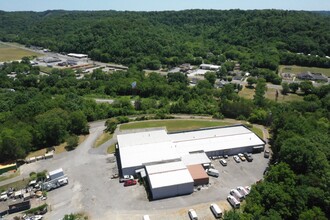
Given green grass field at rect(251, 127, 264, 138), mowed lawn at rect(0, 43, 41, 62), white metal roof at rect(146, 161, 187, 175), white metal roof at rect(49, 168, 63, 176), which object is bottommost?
mowed lawn at rect(0, 43, 41, 62)

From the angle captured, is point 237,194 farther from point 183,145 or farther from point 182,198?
point 183,145

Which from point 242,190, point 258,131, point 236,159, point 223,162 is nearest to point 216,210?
point 242,190

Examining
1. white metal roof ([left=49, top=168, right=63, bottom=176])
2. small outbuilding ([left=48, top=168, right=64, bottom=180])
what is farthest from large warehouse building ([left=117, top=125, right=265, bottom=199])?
white metal roof ([left=49, top=168, right=63, bottom=176])

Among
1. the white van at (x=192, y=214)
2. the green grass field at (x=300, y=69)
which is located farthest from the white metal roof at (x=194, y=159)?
the green grass field at (x=300, y=69)

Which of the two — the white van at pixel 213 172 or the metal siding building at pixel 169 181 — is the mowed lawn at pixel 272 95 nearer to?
the white van at pixel 213 172

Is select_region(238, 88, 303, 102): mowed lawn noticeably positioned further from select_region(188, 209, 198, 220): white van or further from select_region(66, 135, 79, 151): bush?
select_region(188, 209, 198, 220): white van

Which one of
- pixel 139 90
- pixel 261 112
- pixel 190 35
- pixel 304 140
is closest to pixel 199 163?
pixel 304 140
